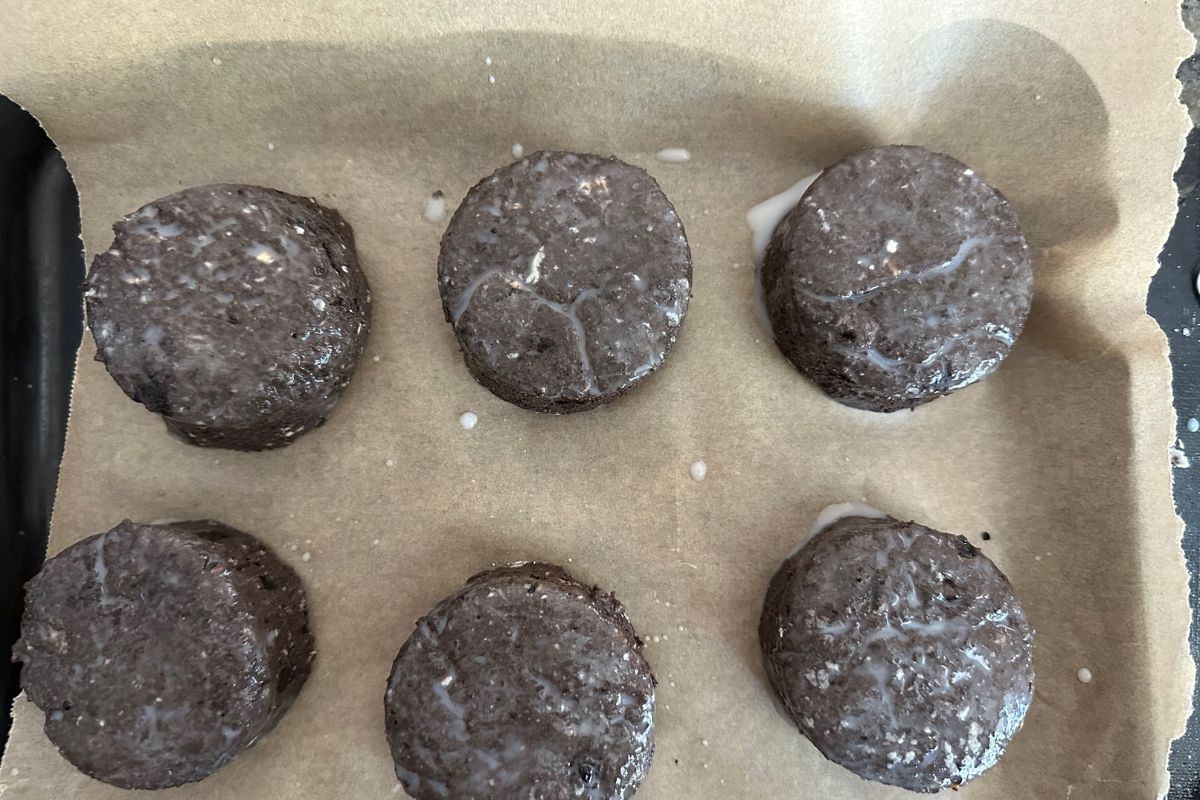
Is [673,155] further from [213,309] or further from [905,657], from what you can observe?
[905,657]

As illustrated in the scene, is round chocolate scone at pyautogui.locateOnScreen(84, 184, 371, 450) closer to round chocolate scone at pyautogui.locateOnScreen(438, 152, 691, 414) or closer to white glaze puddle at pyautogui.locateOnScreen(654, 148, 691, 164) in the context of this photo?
round chocolate scone at pyautogui.locateOnScreen(438, 152, 691, 414)

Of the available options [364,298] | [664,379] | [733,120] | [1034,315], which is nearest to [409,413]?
[364,298]

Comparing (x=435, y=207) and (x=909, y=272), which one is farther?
(x=435, y=207)

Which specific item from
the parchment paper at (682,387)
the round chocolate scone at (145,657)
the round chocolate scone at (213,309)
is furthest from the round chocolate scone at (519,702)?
the round chocolate scone at (213,309)

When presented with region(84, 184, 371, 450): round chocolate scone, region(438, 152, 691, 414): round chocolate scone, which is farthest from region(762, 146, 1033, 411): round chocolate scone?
region(84, 184, 371, 450): round chocolate scone

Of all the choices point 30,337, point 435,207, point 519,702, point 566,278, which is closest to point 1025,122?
point 566,278

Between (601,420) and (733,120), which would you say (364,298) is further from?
(733,120)
